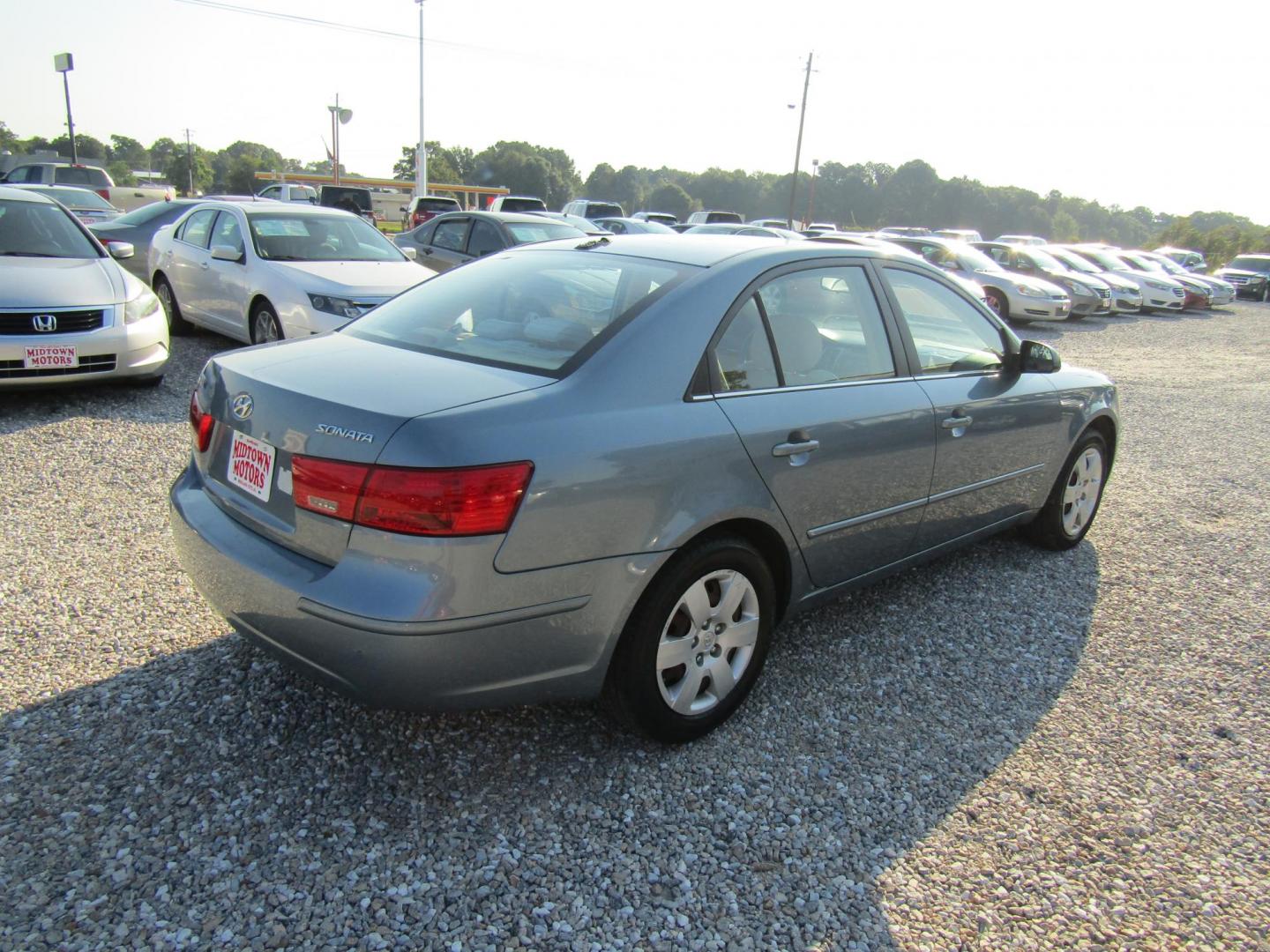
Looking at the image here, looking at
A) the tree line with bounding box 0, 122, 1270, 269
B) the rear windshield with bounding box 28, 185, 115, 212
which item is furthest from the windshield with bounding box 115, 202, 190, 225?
the tree line with bounding box 0, 122, 1270, 269

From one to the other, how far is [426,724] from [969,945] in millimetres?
1685

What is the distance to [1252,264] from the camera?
31.4 metres

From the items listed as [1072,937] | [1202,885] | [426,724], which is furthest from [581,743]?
[1202,885]

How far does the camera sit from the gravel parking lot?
2168 millimetres

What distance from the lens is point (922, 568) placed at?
177 inches

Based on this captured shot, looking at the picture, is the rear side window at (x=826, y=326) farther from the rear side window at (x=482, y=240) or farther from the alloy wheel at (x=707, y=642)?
the rear side window at (x=482, y=240)

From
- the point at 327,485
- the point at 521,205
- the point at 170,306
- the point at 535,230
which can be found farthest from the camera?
the point at 521,205

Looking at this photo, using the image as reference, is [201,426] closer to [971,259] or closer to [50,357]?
[50,357]

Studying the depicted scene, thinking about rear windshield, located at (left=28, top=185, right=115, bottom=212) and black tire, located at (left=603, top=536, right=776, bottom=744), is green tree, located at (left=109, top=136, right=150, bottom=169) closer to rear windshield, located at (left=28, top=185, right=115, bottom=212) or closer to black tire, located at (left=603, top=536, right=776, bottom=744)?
rear windshield, located at (left=28, top=185, right=115, bottom=212)

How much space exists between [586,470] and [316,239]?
23.1 feet

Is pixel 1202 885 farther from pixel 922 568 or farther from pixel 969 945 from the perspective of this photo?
pixel 922 568

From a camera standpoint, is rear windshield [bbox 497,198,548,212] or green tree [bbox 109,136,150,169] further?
green tree [bbox 109,136,150,169]

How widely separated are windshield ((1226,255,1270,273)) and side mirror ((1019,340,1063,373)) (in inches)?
1335

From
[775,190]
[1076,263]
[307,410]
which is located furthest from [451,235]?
[775,190]
